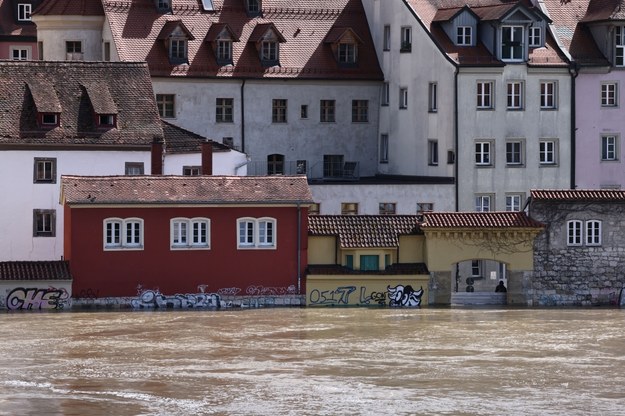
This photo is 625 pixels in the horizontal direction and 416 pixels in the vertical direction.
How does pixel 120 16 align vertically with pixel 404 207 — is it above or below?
above

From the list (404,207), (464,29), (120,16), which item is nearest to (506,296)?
(404,207)

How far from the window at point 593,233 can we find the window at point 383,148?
16977mm

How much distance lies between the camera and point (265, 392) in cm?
6662

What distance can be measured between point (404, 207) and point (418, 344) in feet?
71.3

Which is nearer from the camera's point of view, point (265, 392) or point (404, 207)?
Result: point (265, 392)

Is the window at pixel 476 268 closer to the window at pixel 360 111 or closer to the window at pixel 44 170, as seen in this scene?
the window at pixel 360 111

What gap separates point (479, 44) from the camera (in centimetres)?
10125

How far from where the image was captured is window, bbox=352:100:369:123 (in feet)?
348

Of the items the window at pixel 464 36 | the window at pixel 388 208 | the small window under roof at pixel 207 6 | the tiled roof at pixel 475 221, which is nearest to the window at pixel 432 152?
the window at pixel 388 208

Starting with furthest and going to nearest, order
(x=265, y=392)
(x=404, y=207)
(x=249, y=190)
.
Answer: (x=404, y=207)
(x=249, y=190)
(x=265, y=392)

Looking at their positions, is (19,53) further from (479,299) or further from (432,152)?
(479,299)

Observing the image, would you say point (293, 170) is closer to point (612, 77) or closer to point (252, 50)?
point (252, 50)

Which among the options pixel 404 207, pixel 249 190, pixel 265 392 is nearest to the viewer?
pixel 265 392

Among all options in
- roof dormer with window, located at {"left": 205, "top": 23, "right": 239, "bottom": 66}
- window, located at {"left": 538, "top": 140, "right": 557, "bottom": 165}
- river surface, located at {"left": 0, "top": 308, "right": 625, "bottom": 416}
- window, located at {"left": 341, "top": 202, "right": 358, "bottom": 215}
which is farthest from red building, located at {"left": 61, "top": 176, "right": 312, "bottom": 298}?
window, located at {"left": 538, "top": 140, "right": 557, "bottom": 165}
